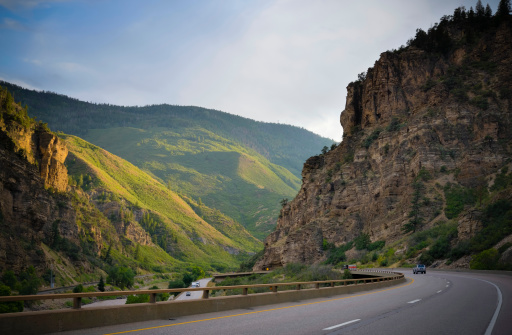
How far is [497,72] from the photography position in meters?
70.6

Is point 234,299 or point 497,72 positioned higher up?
point 497,72

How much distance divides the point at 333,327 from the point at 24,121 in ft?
401

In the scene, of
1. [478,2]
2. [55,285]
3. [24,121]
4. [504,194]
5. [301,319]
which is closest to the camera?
[301,319]

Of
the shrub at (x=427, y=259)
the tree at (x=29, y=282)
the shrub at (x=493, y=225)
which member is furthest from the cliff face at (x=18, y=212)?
the shrub at (x=493, y=225)

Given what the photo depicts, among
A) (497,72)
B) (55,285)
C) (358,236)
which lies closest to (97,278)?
(55,285)

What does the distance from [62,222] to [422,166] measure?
101 metres

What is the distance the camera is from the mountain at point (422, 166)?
52969 mm

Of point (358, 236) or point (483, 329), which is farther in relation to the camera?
point (358, 236)

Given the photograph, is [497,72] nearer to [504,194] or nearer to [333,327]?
[504,194]

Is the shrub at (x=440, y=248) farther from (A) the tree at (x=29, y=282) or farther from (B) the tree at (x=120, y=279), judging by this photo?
(B) the tree at (x=120, y=279)

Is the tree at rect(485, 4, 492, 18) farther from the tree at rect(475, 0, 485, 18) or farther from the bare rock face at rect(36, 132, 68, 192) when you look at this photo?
the bare rock face at rect(36, 132, 68, 192)

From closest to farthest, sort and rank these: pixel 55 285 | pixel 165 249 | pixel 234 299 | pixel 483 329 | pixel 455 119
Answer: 1. pixel 483 329
2. pixel 234 299
3. pixel 455 119
4. pixel 55 285
5. pixel 165 249

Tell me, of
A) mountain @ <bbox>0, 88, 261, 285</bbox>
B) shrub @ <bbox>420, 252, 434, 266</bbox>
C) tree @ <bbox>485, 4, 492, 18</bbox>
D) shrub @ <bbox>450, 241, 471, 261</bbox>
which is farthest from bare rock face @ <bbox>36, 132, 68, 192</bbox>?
tree @ <bbox>485, 4, 492, 18</bbox>

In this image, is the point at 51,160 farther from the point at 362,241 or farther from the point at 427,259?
the point at 427,259
